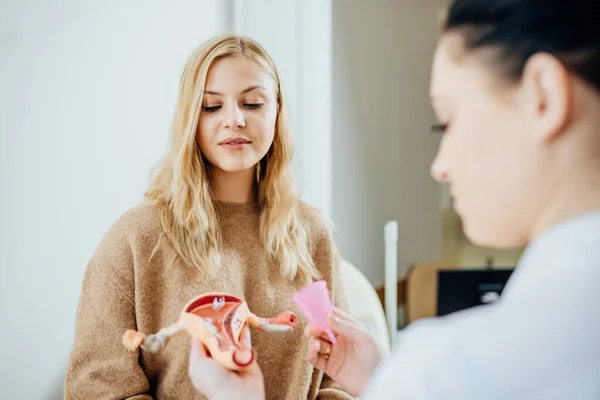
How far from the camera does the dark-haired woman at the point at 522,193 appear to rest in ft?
1.30

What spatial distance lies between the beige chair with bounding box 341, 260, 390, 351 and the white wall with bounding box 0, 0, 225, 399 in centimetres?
63

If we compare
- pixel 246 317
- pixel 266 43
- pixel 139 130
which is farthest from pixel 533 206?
pixel 266 43

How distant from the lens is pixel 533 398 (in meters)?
0.40

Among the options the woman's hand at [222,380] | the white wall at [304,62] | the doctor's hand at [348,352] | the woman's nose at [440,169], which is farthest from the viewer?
the white wall at [304,62]

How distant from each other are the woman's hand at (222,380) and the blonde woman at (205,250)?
408 millimetres

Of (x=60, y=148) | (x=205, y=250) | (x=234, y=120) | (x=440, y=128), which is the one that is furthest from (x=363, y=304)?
(x=440, y=128)

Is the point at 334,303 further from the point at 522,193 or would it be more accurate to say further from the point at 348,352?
the point at 522,193

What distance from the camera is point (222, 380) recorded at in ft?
2.41

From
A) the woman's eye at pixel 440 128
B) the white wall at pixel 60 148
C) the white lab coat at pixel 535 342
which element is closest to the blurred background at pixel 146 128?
the white wall at pixel 60 148

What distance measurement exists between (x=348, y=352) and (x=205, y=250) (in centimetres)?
40

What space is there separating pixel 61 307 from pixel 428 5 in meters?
1.94

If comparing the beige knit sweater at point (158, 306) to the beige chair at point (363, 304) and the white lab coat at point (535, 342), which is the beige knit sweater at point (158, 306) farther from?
the white lab coat at point (535, 342)

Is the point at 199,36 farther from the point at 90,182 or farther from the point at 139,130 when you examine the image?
the point at 90,182

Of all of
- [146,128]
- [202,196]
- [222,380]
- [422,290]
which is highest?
[146,128]
